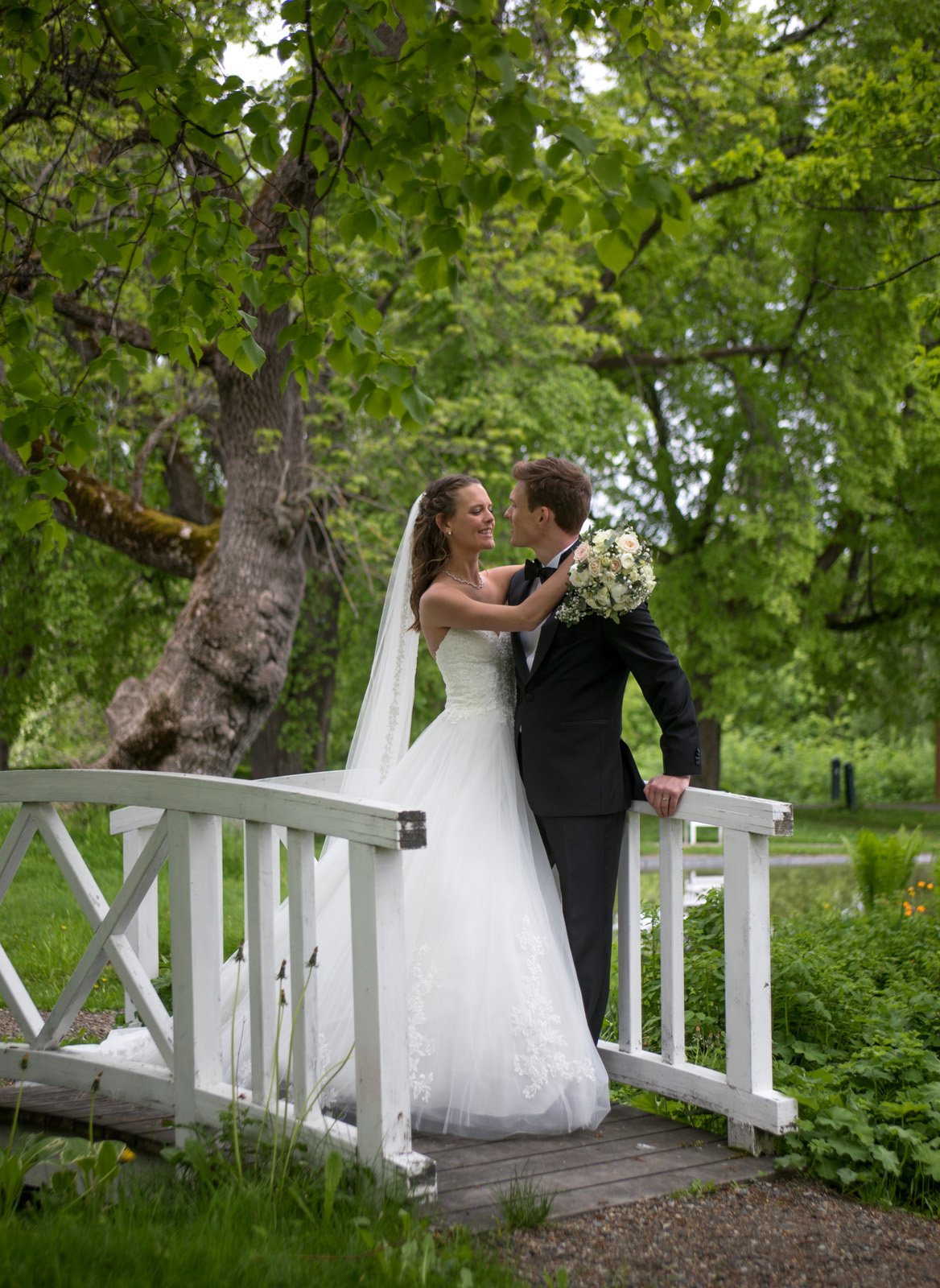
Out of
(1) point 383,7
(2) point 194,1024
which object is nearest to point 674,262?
(1) point 383,7

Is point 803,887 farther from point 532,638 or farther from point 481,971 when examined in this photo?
point 481,971

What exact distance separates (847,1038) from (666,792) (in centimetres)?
172

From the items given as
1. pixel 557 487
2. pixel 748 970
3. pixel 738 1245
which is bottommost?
pixel 738 1245

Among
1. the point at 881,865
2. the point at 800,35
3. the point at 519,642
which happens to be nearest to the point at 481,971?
the point at 519,642

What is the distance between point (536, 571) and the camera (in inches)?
175

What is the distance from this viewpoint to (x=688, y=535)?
18.8m

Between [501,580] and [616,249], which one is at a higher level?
[616,249]

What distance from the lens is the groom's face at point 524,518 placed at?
433 cm

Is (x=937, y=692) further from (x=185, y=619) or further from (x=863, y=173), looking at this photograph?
(x=185, y=619)

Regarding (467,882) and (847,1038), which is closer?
(467,882)

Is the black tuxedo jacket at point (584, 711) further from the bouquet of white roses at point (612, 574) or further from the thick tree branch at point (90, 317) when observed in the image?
the thick tree branch at point (90, 317)

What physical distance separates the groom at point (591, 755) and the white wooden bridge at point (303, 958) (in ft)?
0.50

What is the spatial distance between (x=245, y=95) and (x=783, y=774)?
30.1 metres

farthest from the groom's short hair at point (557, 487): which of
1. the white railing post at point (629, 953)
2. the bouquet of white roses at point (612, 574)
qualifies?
the white railing post at point (629, 953)
